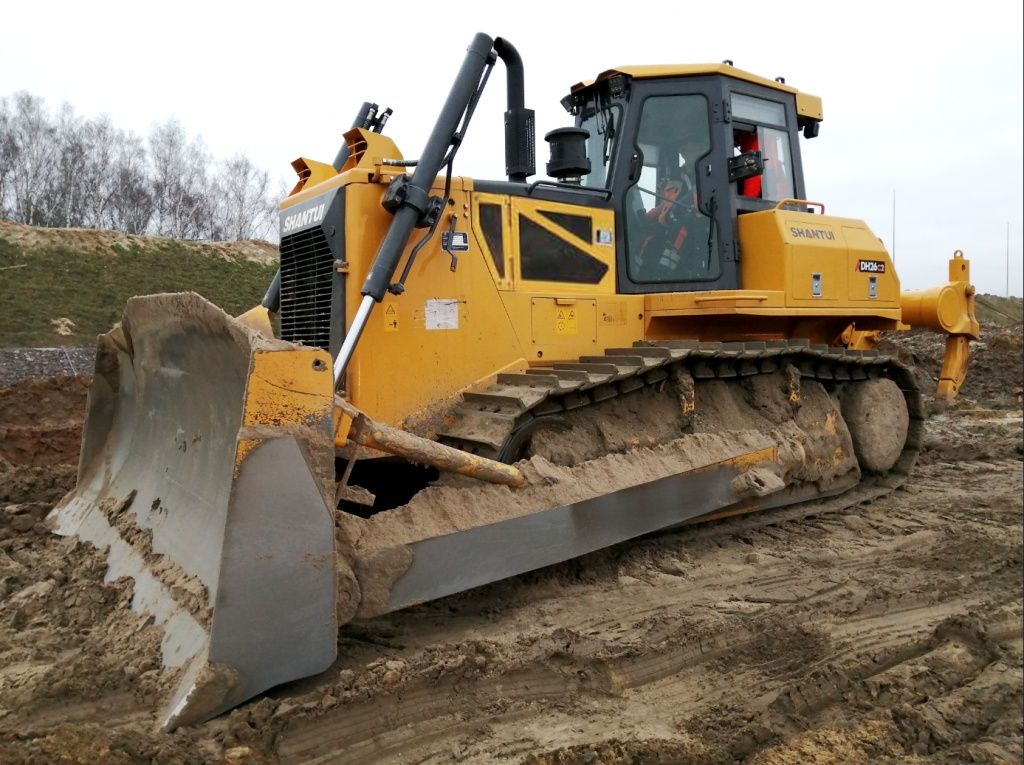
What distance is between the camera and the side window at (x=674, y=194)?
539 cm

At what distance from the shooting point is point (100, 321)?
51.1ft

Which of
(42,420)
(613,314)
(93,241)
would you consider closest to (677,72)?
(613,314)

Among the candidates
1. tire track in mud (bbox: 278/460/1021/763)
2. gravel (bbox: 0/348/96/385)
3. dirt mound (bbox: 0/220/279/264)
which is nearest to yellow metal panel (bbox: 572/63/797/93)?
tire track in mud (bbox: 278/460/1021/763)

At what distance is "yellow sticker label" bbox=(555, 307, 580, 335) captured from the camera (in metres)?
4.99

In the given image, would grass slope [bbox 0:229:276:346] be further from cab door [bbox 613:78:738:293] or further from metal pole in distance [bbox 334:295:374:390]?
cab door [bbox 613:78:738:293]

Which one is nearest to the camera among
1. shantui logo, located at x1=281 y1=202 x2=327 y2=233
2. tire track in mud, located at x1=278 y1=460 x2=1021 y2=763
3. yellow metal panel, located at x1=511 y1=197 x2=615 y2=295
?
tire track in mud, located at x1=278 y1=460 x2=1021 y2=763

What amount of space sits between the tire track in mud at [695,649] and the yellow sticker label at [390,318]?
4.71 ft

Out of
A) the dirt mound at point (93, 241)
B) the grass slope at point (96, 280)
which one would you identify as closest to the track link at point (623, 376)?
the grass slope at point (96, 280)

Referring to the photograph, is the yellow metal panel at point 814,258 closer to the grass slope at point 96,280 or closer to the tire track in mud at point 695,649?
the tire track in mud at point 695,649

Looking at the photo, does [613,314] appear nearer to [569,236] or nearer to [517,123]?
[569,236]

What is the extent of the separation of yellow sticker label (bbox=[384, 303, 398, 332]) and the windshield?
1738 millimetres

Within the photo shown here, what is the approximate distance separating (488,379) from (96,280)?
15885 mm

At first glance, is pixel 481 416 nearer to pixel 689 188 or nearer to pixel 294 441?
pixel 294 441

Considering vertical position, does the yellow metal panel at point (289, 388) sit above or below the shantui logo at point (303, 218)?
below
